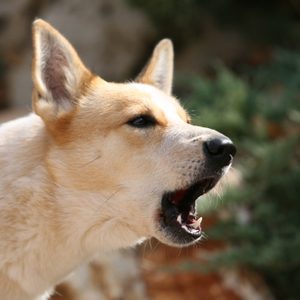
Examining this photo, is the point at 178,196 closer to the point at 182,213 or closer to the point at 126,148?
the point at 182,213

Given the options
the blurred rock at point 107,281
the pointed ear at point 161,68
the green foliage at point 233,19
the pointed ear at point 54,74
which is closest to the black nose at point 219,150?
the pointed ear at point 54,74

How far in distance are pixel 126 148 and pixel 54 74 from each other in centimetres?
57

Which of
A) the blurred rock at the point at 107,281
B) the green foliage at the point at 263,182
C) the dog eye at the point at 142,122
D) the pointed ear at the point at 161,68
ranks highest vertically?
the dog eye at the point at 142,122

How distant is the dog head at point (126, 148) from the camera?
10.1 ft

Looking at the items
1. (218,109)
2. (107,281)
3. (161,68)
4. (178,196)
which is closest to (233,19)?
(218,109)

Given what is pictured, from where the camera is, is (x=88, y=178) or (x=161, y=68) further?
(x=161, y=68)

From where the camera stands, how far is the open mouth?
3.12m

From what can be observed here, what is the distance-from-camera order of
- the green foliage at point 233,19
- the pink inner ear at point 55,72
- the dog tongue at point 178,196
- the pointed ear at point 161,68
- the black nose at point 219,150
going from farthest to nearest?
the green foliage at point 233,19 < the pointed ear at point 161,68 < the pink inner ear at point 55,72 < the dog tongue at point 178,196 < the black nose at point 219,150

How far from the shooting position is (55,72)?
3.38 meters

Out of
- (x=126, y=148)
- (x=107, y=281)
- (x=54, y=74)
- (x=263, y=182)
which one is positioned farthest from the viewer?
(x=263, y=182)

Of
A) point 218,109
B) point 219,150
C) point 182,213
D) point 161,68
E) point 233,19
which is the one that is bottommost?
point 233,19

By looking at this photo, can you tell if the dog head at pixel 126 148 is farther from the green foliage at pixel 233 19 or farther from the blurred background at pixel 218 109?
the green foliage at pixel 233 19

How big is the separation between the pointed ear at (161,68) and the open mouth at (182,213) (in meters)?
0.90

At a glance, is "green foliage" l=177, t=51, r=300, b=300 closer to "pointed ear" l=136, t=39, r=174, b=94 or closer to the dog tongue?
"pointed ear" l=136, t=39, r=174, b=94
